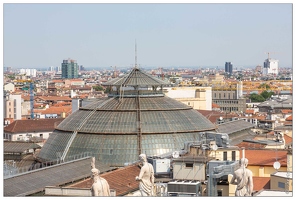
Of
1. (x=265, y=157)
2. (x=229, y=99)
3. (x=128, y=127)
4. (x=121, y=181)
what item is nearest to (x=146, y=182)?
(x=121, y=181)

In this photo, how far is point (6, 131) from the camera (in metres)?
80.5

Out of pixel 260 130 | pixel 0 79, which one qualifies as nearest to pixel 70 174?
pixel 0 79

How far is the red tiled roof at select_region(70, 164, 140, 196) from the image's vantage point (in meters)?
26.9

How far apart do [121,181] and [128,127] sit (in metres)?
10.2

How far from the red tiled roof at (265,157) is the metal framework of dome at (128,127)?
4813 millimetres

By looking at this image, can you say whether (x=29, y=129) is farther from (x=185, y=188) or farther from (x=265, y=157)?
(x=185, y=188)

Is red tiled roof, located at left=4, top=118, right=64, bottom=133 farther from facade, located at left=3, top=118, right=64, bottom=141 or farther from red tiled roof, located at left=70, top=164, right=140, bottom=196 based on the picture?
red tiled roof, located at left=70, top=164, right=140, bottom=196

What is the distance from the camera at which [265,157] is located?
33844mm

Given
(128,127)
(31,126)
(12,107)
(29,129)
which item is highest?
(128,127)

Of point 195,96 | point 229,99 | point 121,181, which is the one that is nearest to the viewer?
point 121,181

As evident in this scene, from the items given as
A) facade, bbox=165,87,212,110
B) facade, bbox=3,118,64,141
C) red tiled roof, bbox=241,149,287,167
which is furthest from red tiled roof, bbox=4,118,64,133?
red tiled roof, bbox=241,149,287,167

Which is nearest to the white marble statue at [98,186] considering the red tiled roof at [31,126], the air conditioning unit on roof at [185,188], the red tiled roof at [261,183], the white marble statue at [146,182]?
the white marble statue at [146,182]

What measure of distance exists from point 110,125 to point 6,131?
142 ft

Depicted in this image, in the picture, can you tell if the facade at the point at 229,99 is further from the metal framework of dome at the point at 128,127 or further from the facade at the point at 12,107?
the metal framework of dome at the point at 128,127
